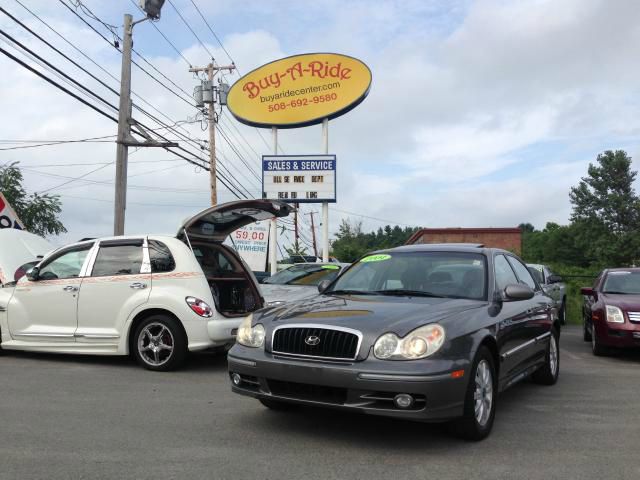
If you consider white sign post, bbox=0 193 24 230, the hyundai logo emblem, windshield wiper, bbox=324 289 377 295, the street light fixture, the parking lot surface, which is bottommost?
the parking lot surface

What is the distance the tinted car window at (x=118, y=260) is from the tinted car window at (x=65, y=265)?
10.9 inches

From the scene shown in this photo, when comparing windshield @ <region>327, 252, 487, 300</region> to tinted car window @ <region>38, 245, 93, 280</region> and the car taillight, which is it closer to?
the car taillight

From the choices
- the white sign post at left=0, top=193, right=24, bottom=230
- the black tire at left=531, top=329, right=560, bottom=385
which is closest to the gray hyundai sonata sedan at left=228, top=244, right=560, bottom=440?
the black tire at left=531, top=329, right=560, bottom=385

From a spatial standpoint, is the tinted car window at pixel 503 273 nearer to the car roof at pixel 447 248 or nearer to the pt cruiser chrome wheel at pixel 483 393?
the car roof at pixel 447 248

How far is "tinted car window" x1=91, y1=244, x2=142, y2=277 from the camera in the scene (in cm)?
786

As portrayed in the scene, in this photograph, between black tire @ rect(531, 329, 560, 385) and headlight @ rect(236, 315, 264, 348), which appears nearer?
headlight @ rect(236, 315, 264, 348)

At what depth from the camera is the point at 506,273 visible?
20.4 feet

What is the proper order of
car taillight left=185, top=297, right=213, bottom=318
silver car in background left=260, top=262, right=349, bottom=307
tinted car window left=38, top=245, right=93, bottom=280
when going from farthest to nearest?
silver car in background left=260, top=262, right=349, bottom=307 → tinted car window left=38, top=245, right=93, bottom=280 → car taillight left=185, top=297, right=213, bottom=318

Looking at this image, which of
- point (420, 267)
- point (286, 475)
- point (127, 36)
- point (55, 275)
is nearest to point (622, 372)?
point (420, 267)

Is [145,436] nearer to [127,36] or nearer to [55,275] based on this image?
[55,275]

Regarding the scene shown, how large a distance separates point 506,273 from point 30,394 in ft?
16.1

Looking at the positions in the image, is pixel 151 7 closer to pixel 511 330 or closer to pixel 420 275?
pixel 420 275

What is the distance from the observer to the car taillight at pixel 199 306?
743cm

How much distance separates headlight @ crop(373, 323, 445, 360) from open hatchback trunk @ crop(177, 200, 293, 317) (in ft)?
12.2
